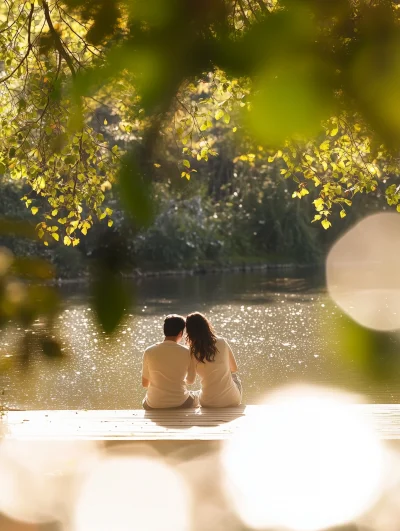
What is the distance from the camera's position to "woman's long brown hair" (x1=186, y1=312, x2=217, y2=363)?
679cm

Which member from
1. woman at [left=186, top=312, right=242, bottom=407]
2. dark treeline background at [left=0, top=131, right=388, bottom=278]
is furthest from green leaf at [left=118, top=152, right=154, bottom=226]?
dark treeline background at [left=0, top=131, right=388, bottom=278]

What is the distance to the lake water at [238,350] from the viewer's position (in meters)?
7.18

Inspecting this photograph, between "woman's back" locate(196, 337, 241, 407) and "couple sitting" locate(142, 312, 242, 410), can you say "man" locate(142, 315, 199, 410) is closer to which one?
"couple sitting" locate(142, 312, 242, 410)

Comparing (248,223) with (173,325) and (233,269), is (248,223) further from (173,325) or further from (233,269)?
(173,325)

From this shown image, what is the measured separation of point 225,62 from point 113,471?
10.7 ft

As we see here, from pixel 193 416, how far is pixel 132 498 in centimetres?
273

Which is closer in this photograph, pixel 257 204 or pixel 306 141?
pixel 306 141

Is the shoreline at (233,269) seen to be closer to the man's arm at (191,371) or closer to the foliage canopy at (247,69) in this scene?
the man's arm at (191,371)

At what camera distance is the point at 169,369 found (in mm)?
6832

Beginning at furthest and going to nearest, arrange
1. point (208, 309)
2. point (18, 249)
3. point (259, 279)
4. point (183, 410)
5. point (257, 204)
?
1. point (257, 204)
2. point (259, 279)
3. point (208, 309)
4. point (183, 410)
5. point (18, 249)

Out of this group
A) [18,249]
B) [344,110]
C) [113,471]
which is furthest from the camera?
[113,471]

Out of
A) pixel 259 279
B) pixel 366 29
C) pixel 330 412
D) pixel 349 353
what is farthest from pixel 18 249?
pixel 259 279

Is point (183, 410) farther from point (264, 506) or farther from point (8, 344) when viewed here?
point (8, 344)

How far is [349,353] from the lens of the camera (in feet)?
6.50
